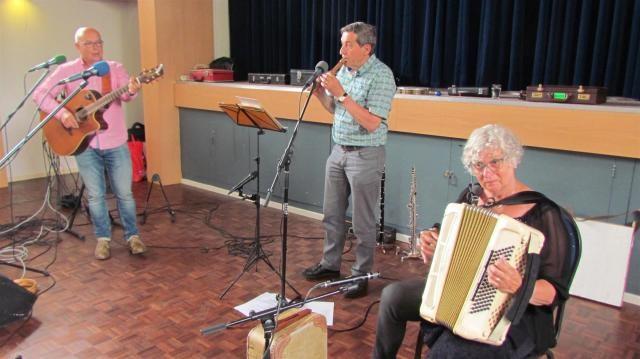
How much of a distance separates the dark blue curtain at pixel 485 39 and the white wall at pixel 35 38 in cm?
216

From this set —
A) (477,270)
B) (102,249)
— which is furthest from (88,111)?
(477,270)

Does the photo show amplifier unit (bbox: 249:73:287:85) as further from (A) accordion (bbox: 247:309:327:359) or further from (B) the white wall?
(A) accordion (bbox: 247:309:327:359)

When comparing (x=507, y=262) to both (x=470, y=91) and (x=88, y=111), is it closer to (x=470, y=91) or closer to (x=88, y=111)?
(x=470, y=91)

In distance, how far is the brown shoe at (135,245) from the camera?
3666 mm

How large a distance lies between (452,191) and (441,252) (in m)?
2.15

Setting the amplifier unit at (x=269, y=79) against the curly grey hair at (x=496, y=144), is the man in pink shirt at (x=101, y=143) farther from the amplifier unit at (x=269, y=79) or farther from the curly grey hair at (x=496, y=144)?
the curly grey hair at (x=496, y=144)

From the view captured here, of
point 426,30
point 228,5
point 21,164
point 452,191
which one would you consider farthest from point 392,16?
point 21,164

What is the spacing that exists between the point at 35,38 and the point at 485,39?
4.57 metres

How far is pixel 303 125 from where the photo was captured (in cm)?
462

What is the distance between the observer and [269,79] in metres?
5.08

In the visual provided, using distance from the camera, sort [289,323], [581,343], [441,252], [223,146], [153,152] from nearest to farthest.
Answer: [441,252] < [289,323] < [581,343] < [223,146] < [153,152]

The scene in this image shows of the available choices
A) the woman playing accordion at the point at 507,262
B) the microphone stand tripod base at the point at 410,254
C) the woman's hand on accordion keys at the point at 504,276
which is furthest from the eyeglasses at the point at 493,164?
the microphone stand tripod base at the point at 410,254

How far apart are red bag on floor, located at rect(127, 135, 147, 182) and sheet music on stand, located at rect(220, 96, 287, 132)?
119 inches

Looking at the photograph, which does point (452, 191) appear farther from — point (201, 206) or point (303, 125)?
point (201, 206)
